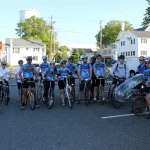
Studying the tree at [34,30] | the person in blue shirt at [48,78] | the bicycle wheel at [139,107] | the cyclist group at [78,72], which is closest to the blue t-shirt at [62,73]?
the cyclist group at [78,72]

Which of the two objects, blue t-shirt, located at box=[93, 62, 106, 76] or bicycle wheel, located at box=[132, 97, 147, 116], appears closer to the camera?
bicycle wheel, located at box=[132, 97, 147, 116]

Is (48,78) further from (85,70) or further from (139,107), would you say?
(139,107)

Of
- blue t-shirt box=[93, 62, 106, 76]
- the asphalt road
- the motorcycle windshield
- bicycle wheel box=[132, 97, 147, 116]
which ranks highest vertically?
blue t-shirt box=[93, 62, 106, 76]

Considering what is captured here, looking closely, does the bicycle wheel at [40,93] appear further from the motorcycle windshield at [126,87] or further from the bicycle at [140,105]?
the bicycle at [140,105]

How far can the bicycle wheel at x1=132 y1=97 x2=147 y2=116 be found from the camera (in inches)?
351

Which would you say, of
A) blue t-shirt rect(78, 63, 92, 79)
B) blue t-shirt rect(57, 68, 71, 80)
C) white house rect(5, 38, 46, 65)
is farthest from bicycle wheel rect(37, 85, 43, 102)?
white house rect(5, 38, 46, 65)

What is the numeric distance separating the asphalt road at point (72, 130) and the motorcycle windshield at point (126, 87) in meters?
0.51

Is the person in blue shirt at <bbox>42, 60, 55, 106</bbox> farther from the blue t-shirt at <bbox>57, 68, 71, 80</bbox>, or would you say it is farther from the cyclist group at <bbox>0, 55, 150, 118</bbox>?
the blue t-shirt at <bbox>57, 68, 71, 80</bbox>

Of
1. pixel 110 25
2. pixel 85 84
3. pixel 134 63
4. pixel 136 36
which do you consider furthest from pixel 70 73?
pixel 110 25

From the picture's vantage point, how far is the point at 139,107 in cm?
903

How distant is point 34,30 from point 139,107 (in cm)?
8941

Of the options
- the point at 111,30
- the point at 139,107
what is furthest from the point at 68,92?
the point at 111,30

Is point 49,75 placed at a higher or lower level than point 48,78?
higher

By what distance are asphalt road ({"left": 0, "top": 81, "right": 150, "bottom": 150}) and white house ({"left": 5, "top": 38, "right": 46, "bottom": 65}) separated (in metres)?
67.8
